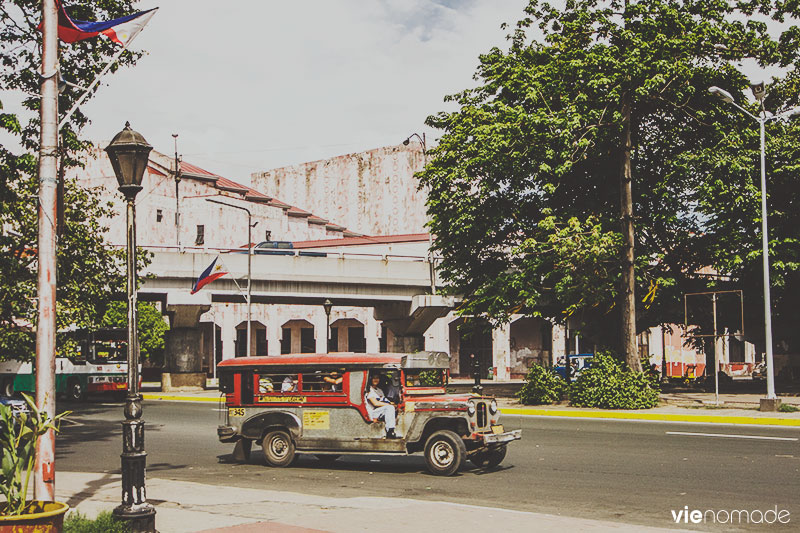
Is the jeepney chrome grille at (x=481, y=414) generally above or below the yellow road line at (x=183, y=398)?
above

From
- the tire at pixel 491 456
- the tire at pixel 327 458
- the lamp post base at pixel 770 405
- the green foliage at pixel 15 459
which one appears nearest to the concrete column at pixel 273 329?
the lamp post base at pixel 770 405

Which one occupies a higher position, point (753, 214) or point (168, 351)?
point (753, 214)

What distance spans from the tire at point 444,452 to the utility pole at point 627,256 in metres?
16.7

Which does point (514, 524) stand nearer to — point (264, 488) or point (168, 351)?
point (264, 488)

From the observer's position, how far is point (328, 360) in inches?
600

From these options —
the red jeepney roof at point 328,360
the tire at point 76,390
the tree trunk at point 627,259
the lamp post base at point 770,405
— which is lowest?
the tire at point 76,390

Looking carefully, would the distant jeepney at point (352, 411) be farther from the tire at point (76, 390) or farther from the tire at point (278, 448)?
the tire at point (76, 390)

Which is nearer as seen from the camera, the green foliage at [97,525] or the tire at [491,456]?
the green foliage at [97,525]

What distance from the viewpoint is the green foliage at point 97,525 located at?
8648mm

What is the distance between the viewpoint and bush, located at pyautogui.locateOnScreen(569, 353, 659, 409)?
27.4m

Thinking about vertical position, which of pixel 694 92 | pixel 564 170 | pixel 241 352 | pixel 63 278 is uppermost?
pixel 694 92

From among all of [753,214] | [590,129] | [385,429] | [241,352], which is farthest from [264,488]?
[241,352]

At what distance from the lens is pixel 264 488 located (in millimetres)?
13375

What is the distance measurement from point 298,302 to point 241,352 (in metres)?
32.7
